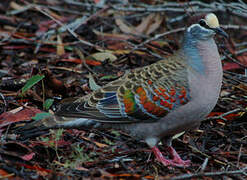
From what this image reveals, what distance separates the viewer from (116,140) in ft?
13.5

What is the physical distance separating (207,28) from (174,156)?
48.1 inches

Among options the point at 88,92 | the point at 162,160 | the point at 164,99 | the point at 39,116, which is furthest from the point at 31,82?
the point at 162,160

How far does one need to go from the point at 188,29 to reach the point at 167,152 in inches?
48.7

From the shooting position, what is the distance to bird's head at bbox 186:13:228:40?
3.80m

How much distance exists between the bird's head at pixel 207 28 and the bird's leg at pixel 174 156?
3.41ft

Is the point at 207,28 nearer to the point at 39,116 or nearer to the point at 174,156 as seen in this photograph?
the point at 174,156

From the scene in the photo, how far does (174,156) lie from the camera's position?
3.93 meters

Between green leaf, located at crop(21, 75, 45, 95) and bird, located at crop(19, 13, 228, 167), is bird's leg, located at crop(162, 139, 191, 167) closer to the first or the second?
bird, located at crop(19, 13, 228, 167)

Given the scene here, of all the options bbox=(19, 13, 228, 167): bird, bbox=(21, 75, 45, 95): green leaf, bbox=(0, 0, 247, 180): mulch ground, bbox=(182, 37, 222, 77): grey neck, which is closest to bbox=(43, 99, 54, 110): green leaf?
bbox=(0, 0, 247, 180): mulch ground

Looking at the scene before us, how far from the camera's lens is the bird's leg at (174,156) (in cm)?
376

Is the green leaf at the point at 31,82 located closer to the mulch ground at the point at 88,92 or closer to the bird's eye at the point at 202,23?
the mulch ground at the point at 88,92

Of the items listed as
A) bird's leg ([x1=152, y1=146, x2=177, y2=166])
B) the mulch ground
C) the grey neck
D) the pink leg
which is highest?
the grey neck

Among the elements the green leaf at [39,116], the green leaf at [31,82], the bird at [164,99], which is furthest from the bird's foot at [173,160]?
the green leaf at [31,82]

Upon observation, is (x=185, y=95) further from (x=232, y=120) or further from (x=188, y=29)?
(x=232, y=120)
